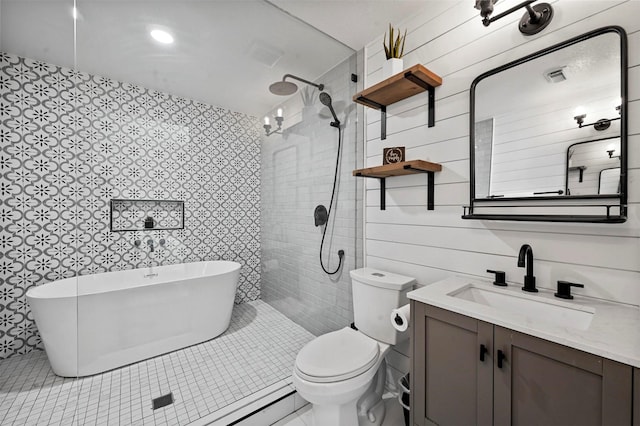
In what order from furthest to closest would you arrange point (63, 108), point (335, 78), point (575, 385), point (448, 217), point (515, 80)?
point (335, 78), point (63, 108), point (448, 217), point (515, 80), point (575, 385)

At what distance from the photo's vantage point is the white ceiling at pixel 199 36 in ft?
5.68

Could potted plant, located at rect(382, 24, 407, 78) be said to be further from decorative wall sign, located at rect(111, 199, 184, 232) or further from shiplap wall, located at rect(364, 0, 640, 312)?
decorative wall sign, located at rect(111, 199, 184, 232)

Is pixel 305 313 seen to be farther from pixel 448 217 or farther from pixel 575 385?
pixel 575 385

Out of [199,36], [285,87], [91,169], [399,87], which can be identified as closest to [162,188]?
[91,169]

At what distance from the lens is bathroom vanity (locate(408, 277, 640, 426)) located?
2.50 ft

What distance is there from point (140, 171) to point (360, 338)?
249 cm

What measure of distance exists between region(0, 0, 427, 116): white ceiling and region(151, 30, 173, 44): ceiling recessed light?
0.14 feet

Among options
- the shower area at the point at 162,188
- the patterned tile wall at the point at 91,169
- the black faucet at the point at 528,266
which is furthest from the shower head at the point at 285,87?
the black faucet at the point at 528,266

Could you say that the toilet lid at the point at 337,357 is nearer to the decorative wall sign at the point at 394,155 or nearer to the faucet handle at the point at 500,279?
the faucet handle at the point at 500,279

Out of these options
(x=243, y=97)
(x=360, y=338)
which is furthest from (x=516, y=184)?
(x=243, y=97)

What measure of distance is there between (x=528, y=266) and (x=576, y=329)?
38 cm

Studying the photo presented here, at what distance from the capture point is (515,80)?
4.45ft

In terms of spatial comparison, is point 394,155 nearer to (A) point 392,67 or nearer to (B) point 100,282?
(A) point 392,67

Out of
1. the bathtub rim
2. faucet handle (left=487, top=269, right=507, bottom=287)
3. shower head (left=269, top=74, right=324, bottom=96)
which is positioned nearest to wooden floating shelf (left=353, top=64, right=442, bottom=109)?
shower head (left=269, top=74, right=324, bottom=96)
